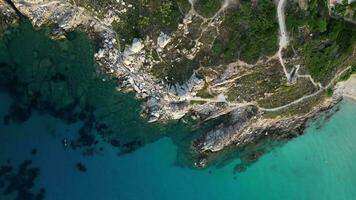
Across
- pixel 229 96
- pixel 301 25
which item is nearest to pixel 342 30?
pixel 301 25

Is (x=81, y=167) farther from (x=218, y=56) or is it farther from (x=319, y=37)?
(x=319, y=37)

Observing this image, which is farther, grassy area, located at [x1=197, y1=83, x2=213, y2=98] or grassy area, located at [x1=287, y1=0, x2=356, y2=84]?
grassy area, located at [x1=197, y1=83, x2=213, y2=98]

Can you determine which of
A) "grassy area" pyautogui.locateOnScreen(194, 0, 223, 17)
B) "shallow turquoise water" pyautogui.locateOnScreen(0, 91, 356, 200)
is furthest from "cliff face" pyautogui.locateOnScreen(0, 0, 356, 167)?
"shallow turquoise water" pyautogui.locateOnScreen(0, 91, 356, 200)

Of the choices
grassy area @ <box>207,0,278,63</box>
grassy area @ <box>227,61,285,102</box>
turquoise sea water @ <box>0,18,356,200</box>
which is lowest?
turquoise sea water @ <box>0,18,356,200</box>

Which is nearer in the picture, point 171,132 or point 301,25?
point 301,25

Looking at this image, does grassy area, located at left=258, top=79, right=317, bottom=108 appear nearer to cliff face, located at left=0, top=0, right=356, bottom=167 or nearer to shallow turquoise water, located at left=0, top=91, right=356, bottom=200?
cliff face, located at left=0, top=0, right=356, bottom=167

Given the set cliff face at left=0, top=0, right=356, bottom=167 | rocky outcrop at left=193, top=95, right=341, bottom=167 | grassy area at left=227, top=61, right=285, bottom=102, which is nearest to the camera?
cliff face at left=0, top=0, right=356, bottom=167

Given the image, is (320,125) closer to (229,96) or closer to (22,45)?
(229,96)
